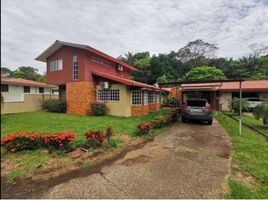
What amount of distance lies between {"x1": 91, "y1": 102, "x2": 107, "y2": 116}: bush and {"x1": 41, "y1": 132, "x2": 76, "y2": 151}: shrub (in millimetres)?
7527

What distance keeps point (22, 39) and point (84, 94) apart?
38.8 ft

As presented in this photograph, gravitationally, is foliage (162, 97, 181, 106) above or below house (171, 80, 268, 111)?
below

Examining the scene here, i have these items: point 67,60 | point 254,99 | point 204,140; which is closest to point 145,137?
point 204,140

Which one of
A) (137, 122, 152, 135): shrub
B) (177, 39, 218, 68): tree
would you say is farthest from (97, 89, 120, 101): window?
(177, 39, 218, 68): tree

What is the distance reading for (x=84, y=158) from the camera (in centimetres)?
442

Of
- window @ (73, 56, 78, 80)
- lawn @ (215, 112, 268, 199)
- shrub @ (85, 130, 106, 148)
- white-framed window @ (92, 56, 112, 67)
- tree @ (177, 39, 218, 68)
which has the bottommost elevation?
lawn @ (215, 112, 268, 199)

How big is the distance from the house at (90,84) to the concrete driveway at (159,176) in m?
7.15

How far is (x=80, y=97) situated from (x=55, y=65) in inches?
169

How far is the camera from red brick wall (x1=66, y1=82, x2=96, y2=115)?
12625 mm

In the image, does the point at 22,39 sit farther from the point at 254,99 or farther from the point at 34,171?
the point at 254,99

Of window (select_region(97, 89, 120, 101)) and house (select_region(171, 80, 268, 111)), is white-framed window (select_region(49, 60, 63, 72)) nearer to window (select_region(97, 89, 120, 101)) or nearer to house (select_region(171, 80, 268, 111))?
window (select_region(97, 89, 120, 101))

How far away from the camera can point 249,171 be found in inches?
149

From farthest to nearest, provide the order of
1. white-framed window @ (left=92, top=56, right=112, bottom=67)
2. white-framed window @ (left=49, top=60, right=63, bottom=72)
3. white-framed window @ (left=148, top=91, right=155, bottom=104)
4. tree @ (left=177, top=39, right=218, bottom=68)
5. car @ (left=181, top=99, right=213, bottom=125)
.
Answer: tree @ (left=177, top=39, right=218, bottom=68), white-framed window @ (left=148, top=91, right=155, bottom=104), white-framed window @ (left=49, top=60, right=63, bottom=72), white-framed window @ (left=92, top=56, right=112, bottom=67), car @ (left=181, top=99, right=213, bottom=125)

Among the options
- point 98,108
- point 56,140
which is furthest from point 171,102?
point 56,140
